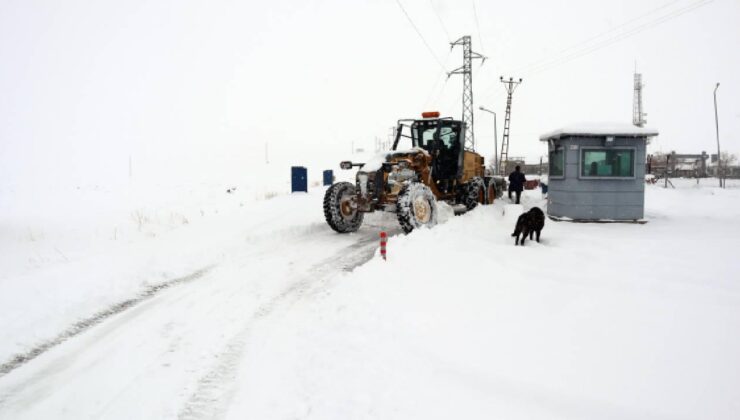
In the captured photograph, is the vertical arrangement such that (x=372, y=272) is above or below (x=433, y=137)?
below

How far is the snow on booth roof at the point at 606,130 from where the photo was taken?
11.2m

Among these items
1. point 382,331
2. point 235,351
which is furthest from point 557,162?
point 235,351

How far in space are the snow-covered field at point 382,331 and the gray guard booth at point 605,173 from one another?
9.00ft

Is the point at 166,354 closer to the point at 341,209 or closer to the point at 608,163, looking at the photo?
the point at 341,209

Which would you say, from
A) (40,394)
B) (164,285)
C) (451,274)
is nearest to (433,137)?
(451,274)

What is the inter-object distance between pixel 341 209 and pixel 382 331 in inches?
239

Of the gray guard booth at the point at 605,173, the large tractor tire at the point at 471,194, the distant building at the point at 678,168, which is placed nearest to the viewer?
the gray guard booth at the point at 605,173

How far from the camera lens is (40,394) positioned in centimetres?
352

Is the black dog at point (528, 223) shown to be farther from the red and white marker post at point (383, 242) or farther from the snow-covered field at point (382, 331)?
the red and white marker post at point (383, 242)

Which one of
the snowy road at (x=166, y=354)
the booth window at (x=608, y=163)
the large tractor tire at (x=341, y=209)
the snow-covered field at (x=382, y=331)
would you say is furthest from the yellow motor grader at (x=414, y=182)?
the booth window at (x=608, y=163)

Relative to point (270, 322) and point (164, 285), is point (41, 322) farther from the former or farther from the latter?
point (270, 322)

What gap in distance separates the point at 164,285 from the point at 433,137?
8.10m

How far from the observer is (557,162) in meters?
12.5

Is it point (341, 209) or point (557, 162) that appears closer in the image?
point (341, 209)
